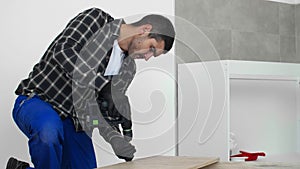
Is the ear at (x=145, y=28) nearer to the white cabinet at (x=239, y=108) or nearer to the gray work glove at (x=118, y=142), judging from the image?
the gray work glove at (x=118, y=142)

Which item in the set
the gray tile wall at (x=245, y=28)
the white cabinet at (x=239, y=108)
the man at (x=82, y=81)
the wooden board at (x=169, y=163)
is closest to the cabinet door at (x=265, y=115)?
the white cabinet at (x=239, y=108)

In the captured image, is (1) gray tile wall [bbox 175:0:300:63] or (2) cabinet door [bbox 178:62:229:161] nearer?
(2) cabinet door [bbox 178:62:229:161]

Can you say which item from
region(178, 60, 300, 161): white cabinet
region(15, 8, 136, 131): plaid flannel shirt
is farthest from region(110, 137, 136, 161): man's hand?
region(178, 60, 300, 161): white cabinet

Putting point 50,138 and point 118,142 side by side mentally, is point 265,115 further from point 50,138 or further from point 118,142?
point 50,138

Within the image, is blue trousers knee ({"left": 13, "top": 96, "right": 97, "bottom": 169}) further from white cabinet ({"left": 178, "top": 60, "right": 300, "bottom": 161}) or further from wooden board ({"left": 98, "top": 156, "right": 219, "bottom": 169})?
white cabinet ({"left": 178, "top": 60, "right": 300, "bottom": 161})

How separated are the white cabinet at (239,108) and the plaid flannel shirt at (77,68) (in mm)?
826

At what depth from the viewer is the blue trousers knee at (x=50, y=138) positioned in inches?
69.8

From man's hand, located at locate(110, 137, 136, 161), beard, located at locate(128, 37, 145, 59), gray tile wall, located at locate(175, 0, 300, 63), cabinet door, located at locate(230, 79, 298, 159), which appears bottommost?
man's hand, located at locate(110, 137, 136, 161)

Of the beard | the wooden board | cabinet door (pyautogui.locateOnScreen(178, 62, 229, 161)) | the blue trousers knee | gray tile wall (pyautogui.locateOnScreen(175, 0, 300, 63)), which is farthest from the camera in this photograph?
gray tile wall (pyautogui.locateOnScreen(175, 0, 300, 63))

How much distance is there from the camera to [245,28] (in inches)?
127

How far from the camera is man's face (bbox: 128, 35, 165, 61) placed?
6.07 feet

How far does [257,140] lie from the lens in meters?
3.18

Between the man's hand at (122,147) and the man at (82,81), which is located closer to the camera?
the man at (82,81)

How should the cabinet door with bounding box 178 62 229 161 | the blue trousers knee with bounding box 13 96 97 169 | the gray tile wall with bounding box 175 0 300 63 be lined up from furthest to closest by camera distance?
the gray tile wall with bounding box 175 0 300 63 < the cabinet door with bounding box 178 62 229 161 < the blue trousers knee with bounding box 13 96 97 169
